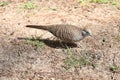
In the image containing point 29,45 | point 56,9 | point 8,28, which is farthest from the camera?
point 56,9

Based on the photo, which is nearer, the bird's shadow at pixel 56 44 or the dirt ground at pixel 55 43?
the dirt ground at pixel 55 43

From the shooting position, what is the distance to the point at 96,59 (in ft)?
20.1

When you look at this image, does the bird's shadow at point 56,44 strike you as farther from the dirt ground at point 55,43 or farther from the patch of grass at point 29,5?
the patch of grass at point 29,5

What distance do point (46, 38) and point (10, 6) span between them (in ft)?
4.51

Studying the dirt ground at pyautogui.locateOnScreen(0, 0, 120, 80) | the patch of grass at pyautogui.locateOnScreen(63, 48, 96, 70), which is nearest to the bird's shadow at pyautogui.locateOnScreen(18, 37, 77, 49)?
the dirt ground at pyautogui.locateOnScreen(0, 0, 120, 80)

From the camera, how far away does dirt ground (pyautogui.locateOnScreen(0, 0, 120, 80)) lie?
587 centimetres

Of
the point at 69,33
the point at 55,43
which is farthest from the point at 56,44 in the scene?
the point at 69,33

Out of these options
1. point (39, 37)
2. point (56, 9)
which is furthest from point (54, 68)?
point (56, 9)

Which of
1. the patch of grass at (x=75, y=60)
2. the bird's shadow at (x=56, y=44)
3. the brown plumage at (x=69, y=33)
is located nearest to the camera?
the patch of grass at (x=75, y=60)

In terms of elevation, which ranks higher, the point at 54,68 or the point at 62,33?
the point at 62,33

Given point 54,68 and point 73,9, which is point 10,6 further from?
point 54,68

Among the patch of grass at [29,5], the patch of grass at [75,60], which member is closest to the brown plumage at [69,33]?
the patch of grass at [75,60]

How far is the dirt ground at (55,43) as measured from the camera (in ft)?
19.2

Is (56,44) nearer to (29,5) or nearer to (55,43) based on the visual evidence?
(55,43)
